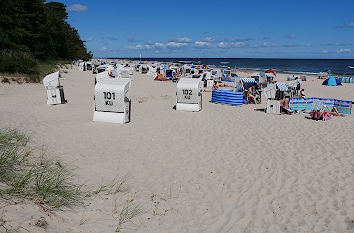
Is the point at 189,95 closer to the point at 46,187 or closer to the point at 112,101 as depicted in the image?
the point at 112,101

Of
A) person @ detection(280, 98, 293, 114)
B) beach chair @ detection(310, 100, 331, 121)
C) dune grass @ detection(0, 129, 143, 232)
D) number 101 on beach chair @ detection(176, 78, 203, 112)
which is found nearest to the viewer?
dune grass @ detection(0, 129, 143, 232)

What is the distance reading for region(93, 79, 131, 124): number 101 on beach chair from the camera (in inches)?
→ 345

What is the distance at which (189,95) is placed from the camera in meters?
11.6

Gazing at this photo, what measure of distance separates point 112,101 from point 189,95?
3863 mm

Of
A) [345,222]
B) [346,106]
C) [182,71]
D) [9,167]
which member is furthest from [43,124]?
[182,71]

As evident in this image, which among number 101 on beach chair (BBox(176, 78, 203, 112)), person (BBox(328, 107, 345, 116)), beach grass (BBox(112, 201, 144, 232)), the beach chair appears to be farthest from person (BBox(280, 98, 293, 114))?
beach grass (BBox(112, 201, 144, 232))

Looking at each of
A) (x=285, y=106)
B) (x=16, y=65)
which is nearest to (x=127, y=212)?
(x=285, y=106)

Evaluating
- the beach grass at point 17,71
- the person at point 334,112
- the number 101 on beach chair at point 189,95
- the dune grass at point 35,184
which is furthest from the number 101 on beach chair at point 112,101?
the beach grass at point 17,71

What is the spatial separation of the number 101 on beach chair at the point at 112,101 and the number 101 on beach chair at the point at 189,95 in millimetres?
3096

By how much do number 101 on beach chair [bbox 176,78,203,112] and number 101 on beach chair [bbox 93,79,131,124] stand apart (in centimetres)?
310

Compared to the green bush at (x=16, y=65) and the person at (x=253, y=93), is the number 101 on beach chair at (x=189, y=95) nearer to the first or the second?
the person at (x=253, y=93)

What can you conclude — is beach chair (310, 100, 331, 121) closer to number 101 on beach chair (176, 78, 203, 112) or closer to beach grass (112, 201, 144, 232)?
number 101 on beach chair (176, 78, 203, 112)

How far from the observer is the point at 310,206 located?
445cm

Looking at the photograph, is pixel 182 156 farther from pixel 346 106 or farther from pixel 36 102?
pixel 346 106
